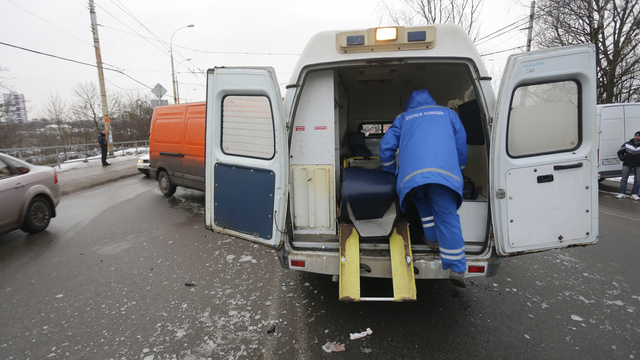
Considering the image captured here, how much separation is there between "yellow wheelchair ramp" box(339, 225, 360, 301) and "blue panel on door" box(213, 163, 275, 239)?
2.33 feet

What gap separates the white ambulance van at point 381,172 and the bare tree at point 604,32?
16373 millimetres

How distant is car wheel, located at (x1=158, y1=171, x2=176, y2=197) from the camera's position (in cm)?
866

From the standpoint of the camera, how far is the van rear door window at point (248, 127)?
9.43 feet

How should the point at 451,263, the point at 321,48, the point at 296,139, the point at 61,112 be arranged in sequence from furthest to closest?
the point at 61,112
the point at 296,139
the point at 321,48
the point at 451,263

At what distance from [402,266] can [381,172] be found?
0.99 metres

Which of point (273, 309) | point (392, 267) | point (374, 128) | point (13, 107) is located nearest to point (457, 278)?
point (392, 267)

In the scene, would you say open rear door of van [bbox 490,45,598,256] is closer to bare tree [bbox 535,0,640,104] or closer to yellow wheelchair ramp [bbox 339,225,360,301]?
yellow wheelchair ramp [bbox 339,225,360,301]

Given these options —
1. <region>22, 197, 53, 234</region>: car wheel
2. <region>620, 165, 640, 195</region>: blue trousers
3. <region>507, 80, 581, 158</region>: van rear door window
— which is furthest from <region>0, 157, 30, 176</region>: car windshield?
<region>620, 165, 640, 195</region>: blue trousers

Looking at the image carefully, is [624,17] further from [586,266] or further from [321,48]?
[321,48]

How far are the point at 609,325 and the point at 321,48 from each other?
3.65 m

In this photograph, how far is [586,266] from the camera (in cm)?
411

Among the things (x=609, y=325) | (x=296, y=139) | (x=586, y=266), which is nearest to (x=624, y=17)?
(x=586, y=266)

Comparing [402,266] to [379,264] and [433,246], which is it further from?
[433,246]

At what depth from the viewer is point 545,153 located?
2549 mm
